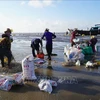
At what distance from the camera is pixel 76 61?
330 inches

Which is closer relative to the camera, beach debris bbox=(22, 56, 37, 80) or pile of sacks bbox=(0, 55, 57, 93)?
pile of sacks bbox=(0, 55, 57, 93)

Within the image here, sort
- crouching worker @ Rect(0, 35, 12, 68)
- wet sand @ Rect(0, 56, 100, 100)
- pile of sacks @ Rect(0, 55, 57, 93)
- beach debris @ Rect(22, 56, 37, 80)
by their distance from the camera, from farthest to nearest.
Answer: crouching worker @ Rect(0, 35, 12, 68) < beach debris @ Rect(22, 56, 37, 80) < pile of sacks @ Rect(0, 55, 57, 93) < wet sand @ Rect(0, 56, 100, 100)

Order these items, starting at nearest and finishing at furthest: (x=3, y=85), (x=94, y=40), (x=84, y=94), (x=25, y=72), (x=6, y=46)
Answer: (x=84, y=94), (x=3, y=85), (x=25, y=72), (x=6, y=46), (x=94, y=40)

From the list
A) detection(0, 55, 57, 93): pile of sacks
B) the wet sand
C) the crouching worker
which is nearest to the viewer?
the wet sand

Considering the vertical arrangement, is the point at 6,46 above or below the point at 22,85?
above

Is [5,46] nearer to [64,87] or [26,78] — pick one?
[26,78]

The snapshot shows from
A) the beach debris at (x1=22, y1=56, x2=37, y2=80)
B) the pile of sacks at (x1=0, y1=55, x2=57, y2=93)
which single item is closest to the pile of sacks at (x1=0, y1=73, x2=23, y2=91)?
the pile of sacks at (x1=0, y1=55, x2=57, y2=93)

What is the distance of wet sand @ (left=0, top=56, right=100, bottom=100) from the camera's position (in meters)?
4.34

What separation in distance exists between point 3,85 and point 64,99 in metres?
1.68

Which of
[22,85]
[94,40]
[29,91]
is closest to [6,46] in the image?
[22,85]

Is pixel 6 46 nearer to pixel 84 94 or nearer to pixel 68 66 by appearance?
pixel 68 66

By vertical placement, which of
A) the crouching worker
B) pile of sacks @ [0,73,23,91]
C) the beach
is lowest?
the beach

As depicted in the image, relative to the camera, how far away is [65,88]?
4.88 metres

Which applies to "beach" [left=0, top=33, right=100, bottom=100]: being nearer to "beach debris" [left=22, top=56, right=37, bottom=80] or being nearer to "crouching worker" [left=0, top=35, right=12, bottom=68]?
"beach debris" [left=22, top=56, right=37, bottom=80]
